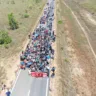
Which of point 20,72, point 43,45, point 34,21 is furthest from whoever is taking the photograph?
point 34,21

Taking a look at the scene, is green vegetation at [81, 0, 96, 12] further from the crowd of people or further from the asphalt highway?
the asphalt highway

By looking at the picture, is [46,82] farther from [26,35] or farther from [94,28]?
[94,28]

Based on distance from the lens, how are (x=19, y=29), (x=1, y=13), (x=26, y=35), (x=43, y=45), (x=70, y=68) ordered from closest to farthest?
(x=70, y=68), (x=43, y=45), (x=26, y=35), (x=19, y=29), (x=1, y=13)

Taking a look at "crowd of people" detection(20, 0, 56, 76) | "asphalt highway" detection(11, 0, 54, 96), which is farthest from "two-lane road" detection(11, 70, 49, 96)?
"crowd of people" detection(20, 0, 56, 76)

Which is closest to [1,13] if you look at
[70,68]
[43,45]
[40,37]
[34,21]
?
[34,21]

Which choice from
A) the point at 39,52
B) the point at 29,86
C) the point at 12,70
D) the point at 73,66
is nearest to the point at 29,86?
the point at 29,86

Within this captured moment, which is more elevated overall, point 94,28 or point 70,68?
point 70,68

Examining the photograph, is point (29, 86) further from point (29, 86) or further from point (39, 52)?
point (39, 52)
